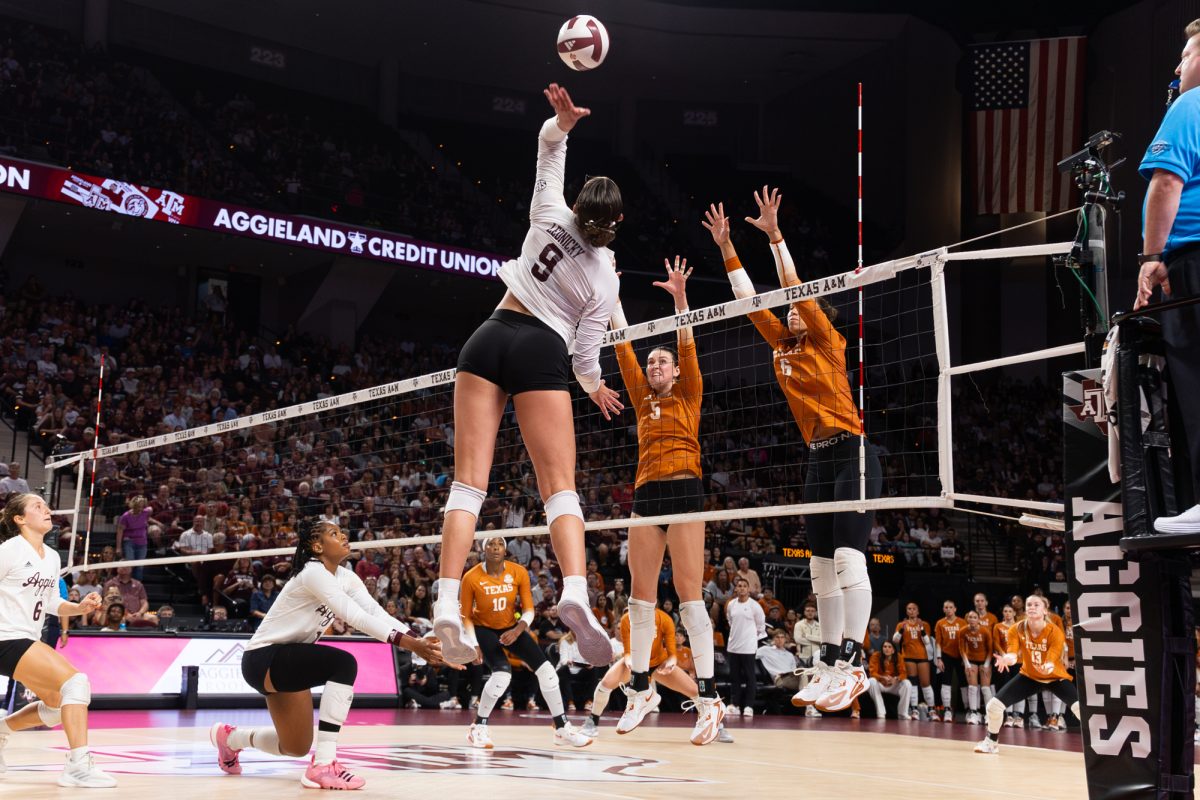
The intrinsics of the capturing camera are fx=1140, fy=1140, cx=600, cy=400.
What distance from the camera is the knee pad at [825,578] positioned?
717 centimetres

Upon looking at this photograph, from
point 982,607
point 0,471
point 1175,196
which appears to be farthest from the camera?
point 0,471

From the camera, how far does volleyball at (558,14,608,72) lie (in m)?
5.21

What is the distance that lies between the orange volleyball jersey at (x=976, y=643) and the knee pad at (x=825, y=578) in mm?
9431

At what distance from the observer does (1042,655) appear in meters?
10.9

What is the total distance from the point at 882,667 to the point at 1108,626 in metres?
12.7

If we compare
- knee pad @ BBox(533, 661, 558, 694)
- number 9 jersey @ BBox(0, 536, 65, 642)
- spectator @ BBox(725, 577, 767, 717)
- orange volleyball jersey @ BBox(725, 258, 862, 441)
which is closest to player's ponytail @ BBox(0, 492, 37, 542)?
number 9 jersey @ BBox(0, 536, 65, 642)

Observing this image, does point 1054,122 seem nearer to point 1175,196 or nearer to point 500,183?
point 500,183

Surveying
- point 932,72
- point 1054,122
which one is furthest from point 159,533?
point 932,72

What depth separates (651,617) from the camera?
30.6 feet

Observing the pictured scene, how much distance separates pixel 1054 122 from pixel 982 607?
13234 millimetres

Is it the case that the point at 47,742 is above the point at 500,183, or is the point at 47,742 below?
below

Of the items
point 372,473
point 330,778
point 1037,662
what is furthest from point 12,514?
point 372,473

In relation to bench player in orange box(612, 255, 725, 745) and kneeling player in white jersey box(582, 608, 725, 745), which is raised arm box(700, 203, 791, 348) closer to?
bench player in orange box(612, 255, 725, 745)

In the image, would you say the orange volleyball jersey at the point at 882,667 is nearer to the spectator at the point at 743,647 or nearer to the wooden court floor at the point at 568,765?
the spectator at the point at 743,647
